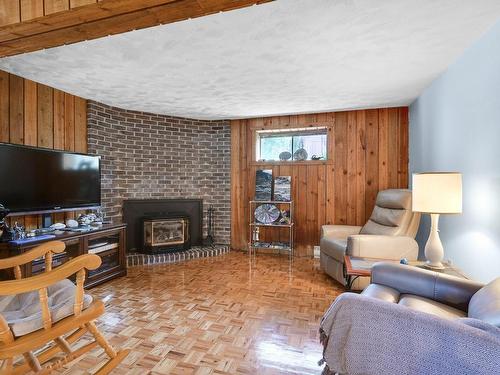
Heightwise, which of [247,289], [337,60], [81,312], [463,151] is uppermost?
[337,60]

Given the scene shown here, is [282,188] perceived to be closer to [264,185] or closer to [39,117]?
[264,185]

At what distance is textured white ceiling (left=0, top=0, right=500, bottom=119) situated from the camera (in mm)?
1759

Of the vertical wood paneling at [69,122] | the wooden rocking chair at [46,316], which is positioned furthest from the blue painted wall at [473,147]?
the vertical wood paneling at [69,122]

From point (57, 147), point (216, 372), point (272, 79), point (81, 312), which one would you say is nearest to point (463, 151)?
point (272, 79)

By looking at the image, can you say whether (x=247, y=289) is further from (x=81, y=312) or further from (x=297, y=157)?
(x=297, y=157)

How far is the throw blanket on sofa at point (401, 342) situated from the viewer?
2.76 feet

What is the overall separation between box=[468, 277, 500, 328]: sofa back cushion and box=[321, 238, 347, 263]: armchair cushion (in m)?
1.59

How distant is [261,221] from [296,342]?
2440 millimetres

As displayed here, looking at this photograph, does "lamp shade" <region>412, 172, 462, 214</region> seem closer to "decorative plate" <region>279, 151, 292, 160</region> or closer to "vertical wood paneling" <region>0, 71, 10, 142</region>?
"decorative plate" <region>279, 151, 292, 160</region>

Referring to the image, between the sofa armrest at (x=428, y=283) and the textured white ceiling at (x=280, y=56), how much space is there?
5.25ft

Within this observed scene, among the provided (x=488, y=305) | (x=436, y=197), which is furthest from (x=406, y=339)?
(x=436, y=197)

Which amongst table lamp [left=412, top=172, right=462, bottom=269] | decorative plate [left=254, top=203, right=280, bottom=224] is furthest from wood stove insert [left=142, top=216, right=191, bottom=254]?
table lamp [left=412, top=172, right=462, bottom=269]

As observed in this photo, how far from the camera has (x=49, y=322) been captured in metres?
1.22

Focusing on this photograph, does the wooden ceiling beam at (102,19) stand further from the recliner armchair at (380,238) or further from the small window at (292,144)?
the small window at (292,144)
